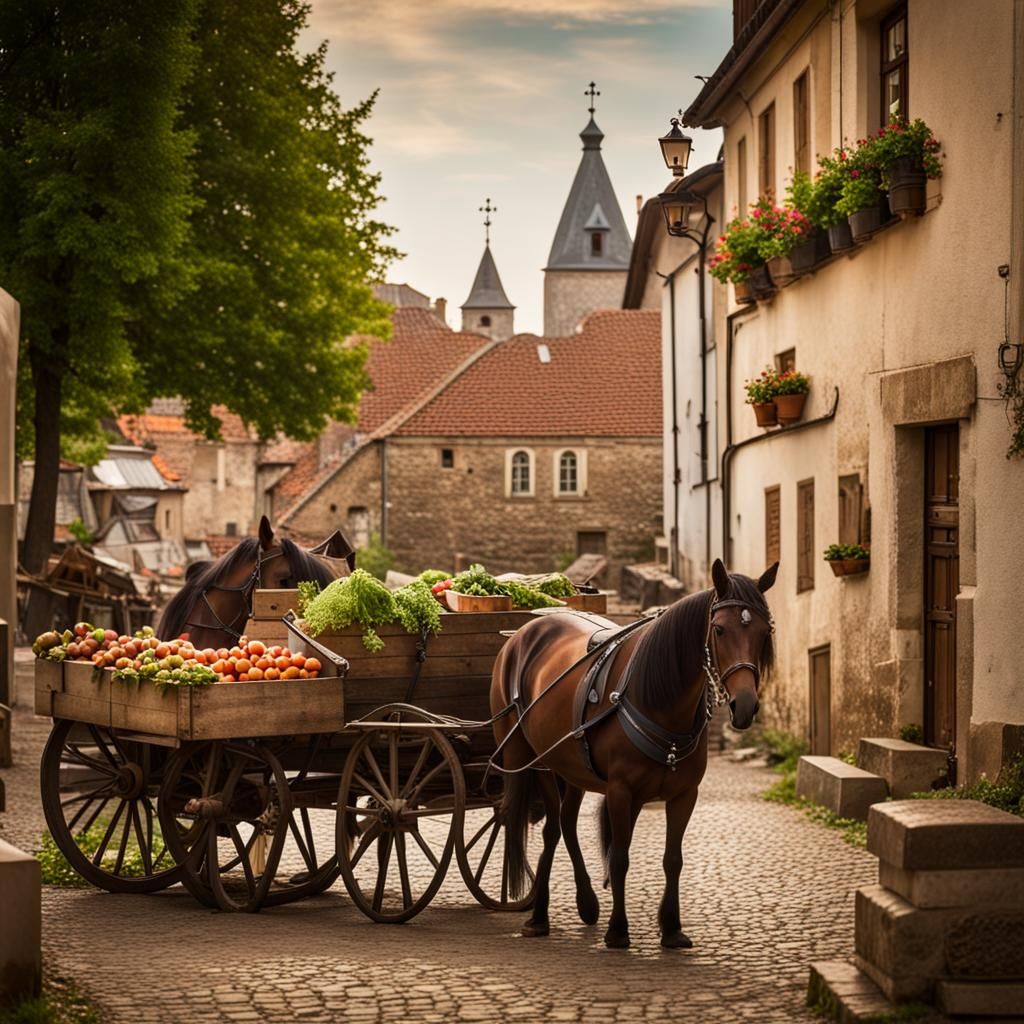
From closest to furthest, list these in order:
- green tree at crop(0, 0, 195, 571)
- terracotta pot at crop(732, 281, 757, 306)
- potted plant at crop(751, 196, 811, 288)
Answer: potted plant at crop(751, 196, 811, 288) < terracotta pot at crop(732, 281, 757, 306) < green tree at crop(0, 0, 195, 571)

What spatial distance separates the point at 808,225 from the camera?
53.6 ft

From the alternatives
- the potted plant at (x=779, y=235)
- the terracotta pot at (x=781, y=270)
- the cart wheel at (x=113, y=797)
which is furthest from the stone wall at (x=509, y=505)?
the cart wheel at (x=113, y=797)

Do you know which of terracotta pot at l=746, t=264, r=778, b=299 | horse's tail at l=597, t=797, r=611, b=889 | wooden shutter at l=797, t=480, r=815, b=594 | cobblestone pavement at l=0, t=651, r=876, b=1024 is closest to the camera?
cobblestone pavement at l=0, t=651, r=876, b=1024

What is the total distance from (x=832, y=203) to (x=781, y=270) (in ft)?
8.09

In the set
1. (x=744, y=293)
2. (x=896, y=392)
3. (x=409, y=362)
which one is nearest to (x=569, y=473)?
(x=409, y=362)

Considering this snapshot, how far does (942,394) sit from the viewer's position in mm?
13164

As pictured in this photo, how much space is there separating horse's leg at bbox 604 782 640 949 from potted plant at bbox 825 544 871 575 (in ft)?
23.3

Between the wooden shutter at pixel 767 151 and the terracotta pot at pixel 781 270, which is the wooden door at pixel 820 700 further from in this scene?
the wooden shutter at pixel 767 151

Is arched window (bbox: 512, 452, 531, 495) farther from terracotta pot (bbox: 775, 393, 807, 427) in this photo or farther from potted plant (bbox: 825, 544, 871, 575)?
potted plant (bbox: 825, 544, 871, 575)

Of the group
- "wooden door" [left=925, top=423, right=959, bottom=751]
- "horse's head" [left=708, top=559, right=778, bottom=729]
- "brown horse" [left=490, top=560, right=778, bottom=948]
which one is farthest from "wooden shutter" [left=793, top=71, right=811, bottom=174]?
"horse's head" [left=708, top=559, right=778, bottom=729]

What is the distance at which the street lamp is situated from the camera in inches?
754

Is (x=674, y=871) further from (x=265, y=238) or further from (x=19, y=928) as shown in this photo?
(x=265, y=238)

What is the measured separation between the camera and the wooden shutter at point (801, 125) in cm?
1792

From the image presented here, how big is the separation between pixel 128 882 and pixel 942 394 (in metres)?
6.78
